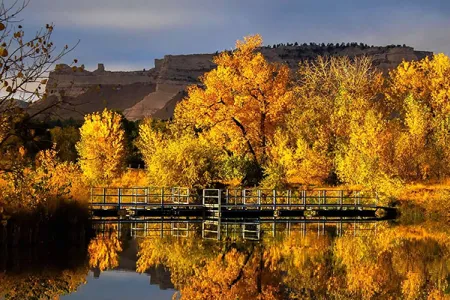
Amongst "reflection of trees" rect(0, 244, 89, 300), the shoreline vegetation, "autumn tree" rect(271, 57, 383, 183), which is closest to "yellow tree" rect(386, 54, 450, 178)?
the shoreline vegetation

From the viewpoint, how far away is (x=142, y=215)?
36406mm

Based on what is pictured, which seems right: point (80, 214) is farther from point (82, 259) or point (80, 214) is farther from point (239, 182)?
point (239, 182)

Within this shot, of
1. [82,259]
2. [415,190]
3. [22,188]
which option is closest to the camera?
[82,259]

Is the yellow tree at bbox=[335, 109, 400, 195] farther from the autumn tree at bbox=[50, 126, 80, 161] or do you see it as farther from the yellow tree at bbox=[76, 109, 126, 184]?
the autumn tree at bbox=[50, 126, 80, 161]

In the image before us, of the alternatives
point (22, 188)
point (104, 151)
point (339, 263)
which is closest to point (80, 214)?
point (22, 188)

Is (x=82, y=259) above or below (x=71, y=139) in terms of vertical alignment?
below

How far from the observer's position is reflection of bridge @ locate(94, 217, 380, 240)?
87.1 feet

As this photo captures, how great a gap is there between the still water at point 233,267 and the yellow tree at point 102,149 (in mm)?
36522

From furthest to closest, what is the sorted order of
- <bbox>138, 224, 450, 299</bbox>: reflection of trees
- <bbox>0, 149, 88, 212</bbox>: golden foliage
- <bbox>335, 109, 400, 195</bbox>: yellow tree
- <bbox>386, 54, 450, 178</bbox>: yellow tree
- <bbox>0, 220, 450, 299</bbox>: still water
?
<bbox>386, 54, 450, 178</bbox>: yellow tree → <bbox>335, 109, 400, 195</bbox>: yellow tree → <bbox>0, 149, 88, 212</bbox>: golden foliage → <bbox>138, 224, 450, 299</bbox>: reflection of trees → <bbox>0, 220, 450, 299</bbox>: still water

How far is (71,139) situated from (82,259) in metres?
60.4

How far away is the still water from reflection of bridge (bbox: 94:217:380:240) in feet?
0.71

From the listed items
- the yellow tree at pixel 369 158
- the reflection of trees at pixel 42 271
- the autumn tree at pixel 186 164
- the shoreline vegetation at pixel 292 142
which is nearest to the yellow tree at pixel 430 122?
the shoreline vegetation at pixel 292 142

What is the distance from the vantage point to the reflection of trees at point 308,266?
1434 centimetres

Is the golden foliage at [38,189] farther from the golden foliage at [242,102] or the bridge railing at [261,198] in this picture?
the golden foliage at [242,102]
